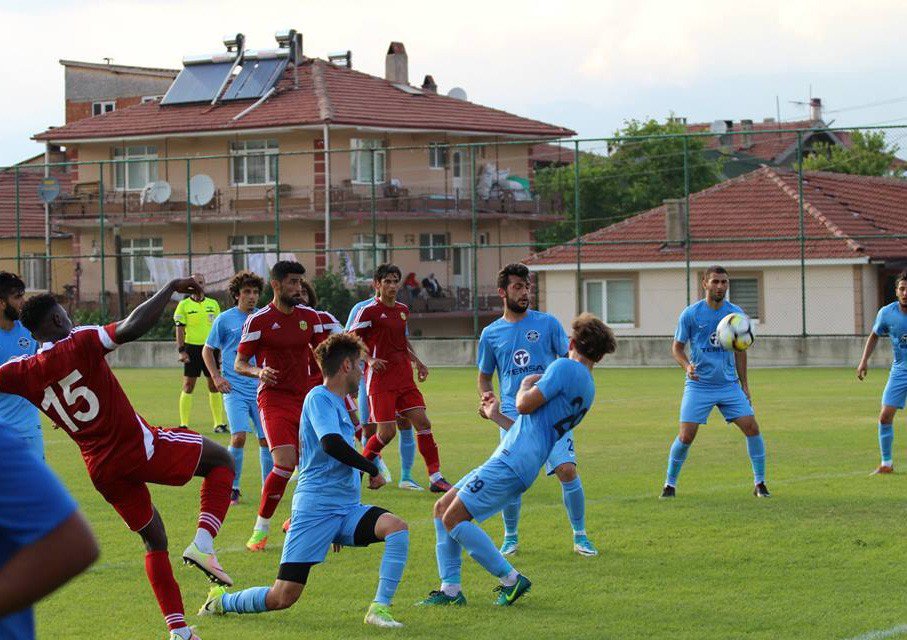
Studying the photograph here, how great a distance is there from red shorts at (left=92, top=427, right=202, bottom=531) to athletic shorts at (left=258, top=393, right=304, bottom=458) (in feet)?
9.41

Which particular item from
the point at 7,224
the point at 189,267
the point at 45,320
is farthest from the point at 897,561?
the point at 7,224

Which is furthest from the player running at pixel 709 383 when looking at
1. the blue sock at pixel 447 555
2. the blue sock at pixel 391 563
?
the blue sock at pixel 391 563

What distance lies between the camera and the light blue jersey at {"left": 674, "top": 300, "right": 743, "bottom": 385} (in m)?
12.3

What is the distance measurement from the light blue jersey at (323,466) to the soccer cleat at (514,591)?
3.72ft

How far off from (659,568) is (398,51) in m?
50.7

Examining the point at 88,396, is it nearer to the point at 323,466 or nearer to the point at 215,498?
the point at 215,498

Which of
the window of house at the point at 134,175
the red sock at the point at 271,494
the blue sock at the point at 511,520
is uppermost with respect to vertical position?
the window of house at the point at 134,175

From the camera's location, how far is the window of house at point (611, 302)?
46.3 m

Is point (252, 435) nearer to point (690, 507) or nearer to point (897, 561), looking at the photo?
point (690, 507)

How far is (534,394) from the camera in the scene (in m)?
7.81

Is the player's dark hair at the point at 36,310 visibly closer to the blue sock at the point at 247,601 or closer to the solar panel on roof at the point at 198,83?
the blue sock at the point at 247,601

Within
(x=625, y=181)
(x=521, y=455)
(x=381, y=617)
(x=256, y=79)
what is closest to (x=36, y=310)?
(x=381, y=617)

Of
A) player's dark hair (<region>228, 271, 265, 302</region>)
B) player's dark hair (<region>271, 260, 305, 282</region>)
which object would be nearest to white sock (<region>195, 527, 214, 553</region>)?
player's dark hair (<region>271, 260, 305, 282</region>)

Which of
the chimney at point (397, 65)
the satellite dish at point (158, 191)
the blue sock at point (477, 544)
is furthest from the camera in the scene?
the chimney at point (397, 65)
